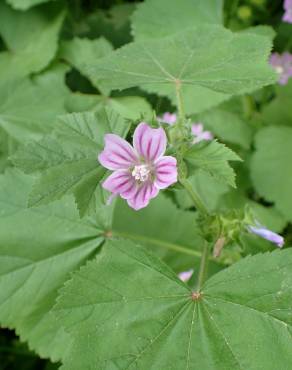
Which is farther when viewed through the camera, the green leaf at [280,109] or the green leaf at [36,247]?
the green leaf at [280,109]

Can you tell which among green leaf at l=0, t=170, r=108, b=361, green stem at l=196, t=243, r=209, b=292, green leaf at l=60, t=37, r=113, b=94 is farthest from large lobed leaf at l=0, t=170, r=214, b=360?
green leaf at l=60, t=37, r=113, b=94

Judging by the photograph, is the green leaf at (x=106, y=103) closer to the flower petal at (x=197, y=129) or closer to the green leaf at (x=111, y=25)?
the flower petal at (x=197, y=129)

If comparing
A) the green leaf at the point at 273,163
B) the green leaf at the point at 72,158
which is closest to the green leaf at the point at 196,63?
the green leaf at the point at 72,158

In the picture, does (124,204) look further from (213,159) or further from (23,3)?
(23,3)

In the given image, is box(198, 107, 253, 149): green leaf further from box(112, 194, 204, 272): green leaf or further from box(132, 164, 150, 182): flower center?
box(132, 164, 150, 182): flower center

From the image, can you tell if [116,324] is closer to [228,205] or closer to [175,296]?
[175,296]

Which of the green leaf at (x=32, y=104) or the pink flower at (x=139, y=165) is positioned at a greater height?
the pink flower at (x=139, y=165)

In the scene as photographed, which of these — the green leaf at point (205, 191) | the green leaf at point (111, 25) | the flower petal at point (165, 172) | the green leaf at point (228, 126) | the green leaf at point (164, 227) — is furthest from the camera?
the green leaf at point (111, 25)

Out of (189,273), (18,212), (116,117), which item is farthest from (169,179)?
(189,273)
